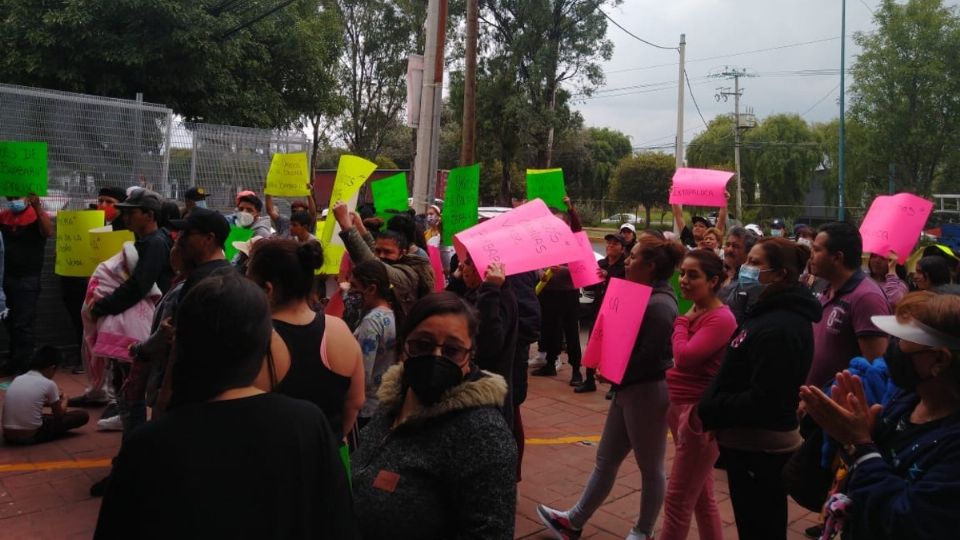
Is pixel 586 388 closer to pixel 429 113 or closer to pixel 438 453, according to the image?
pixel 429 113

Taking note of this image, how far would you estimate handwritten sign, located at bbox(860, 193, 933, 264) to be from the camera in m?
5.86

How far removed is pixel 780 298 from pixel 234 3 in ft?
56.8

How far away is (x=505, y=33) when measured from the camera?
1115 inches

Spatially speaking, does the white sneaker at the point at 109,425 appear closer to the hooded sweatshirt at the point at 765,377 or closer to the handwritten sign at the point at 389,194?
the handwritten sign at the point at 389,194

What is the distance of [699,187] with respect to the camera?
7156mm

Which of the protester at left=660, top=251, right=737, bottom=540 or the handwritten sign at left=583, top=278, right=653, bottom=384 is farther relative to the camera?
the handwritten sign at left=583, top=278, right=653, bottom=384

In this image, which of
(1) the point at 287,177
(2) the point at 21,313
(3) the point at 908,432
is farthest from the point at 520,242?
(2) the point at 21,313

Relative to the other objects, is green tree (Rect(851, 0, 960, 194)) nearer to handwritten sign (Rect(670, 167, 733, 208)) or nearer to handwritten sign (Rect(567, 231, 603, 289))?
handwritten sign (Rect(670, 167, 733, 208))

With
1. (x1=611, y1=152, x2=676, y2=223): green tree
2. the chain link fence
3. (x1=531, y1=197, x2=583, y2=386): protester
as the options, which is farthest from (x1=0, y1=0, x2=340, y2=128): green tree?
(x1=611, y1=152, x2=676, y2=223): green tree

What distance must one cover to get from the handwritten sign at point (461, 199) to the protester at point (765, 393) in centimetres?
305

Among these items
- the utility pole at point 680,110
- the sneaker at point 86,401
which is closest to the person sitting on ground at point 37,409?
the sneaker at point 86,401

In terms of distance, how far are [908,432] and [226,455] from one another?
180 centimetres

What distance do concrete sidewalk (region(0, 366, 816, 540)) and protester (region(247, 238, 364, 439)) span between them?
6.21 ft

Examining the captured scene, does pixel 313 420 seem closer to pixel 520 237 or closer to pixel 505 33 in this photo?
pixel 520 237
